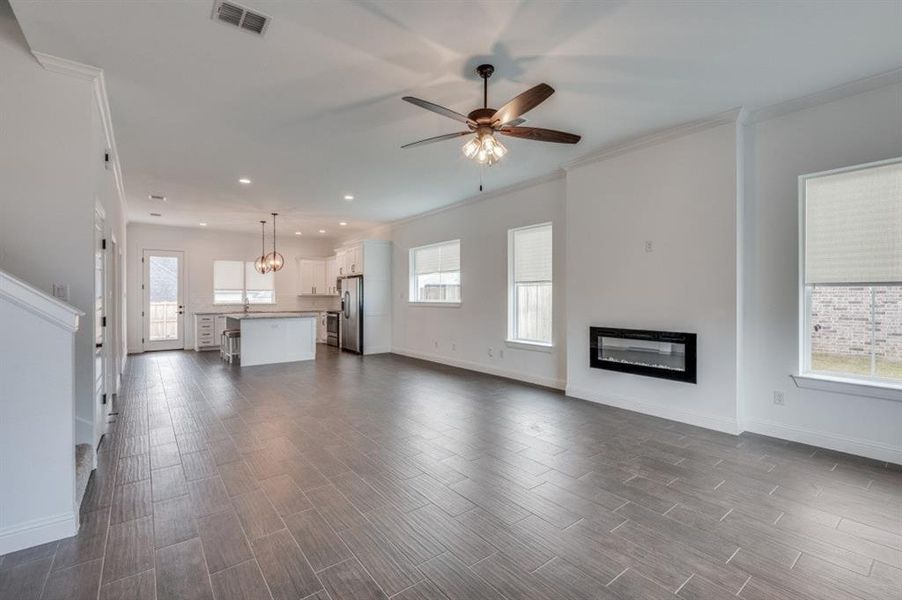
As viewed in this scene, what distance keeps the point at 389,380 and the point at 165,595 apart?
4451 millimetres

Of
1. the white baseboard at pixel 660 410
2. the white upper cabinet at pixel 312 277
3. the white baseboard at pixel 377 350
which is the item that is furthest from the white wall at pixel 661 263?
the white upper cabinet at pixel 312 277

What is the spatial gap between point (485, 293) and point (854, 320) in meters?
4.37

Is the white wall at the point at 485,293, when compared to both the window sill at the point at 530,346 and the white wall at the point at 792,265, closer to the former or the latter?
the window sill at the point at 530,346

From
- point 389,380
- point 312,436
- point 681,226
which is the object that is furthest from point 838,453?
point 389,380

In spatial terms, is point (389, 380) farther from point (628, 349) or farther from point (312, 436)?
point (628, 349)

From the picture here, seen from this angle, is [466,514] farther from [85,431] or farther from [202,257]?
[202,257]

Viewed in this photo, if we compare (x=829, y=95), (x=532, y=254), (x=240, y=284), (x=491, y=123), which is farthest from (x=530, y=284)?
(x=240, y=284)

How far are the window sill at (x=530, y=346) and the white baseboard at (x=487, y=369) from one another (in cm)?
39

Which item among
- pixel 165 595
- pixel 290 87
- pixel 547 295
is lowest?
pixel 165 595

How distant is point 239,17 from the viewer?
2.40 metres

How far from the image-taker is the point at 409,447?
3.49m

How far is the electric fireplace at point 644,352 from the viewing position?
13.2 feet

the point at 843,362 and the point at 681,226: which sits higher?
the point at 681,226

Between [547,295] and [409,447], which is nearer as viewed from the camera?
[409,447]
